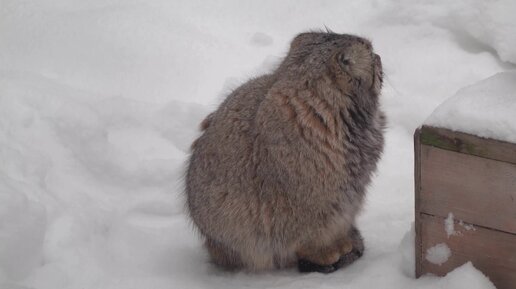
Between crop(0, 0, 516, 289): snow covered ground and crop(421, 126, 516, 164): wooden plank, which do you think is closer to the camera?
crop(421, 126, 516, 164): wooden plank

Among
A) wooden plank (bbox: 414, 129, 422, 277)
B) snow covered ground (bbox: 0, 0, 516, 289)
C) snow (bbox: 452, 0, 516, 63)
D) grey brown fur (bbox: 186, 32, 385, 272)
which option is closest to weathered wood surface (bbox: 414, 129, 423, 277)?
wooden plank (bbox: 414, 129, 422, 277)

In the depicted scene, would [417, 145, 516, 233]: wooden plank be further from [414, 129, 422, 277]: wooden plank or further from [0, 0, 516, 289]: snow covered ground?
[0, 0, 516, 289]: snow covered ground

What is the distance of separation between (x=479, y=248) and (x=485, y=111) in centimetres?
53

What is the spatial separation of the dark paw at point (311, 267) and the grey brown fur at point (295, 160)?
0.01 m

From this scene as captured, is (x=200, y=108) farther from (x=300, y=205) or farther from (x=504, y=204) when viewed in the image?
(x=504, y=204)

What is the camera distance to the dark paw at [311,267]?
3619 mm

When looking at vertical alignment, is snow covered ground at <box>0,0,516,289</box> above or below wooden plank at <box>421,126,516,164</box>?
below

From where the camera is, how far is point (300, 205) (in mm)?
3463

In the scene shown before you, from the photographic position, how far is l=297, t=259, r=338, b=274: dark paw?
3619mm

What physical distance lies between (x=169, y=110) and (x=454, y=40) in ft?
6.08

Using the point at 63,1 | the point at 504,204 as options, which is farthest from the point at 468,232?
the point at 63,1

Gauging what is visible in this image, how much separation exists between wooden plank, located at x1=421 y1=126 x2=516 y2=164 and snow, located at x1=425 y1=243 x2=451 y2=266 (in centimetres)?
45

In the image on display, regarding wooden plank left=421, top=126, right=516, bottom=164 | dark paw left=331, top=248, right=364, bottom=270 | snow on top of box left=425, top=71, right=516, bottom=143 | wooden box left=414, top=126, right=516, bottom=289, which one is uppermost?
snow on top of box left=425, top=71, right=516, bottom=143

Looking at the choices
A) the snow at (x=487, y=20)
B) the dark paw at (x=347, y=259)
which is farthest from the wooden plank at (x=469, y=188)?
the snow at (x=487, y=20)
